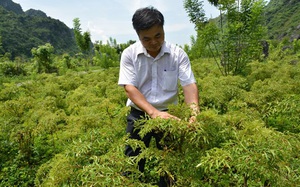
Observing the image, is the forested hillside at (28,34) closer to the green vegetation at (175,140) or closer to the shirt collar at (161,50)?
the green vegetation at (175,140)

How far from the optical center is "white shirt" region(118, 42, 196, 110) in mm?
1979

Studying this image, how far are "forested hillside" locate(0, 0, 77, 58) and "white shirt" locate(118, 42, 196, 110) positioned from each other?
41125 mm

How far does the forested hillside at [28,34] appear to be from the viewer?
142 ft

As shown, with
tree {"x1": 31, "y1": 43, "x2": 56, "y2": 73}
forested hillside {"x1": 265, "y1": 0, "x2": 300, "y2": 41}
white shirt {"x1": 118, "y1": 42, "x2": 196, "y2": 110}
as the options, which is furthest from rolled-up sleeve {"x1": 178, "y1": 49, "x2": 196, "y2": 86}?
forested hillside {"x1": 265, "y1": 0, "x2": 300, "y2": 41}

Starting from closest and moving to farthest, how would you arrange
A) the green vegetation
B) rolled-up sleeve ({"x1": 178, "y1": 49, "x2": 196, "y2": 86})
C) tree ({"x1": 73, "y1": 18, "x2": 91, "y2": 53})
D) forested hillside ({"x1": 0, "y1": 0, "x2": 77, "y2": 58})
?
the green vegetation < rolled-up sleeve ({"x1": 178, "y1": 49, "x2": 196, "y2": 86}) < tree ({"x1": 73, "y1": 18, "x2": 91, "y2": 53}) < forested hillside ({"x1": 0, "y1": 0, "x2": 77, "y2": 58})

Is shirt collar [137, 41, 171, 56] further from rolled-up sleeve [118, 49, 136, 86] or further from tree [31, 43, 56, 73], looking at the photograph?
tree [31, 43, 56, 73]

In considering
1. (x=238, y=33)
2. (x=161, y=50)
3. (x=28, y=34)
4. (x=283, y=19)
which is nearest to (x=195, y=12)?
(x=238, y=33)

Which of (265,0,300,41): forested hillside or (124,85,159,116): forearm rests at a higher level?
(265,0,300,41): forested hillside

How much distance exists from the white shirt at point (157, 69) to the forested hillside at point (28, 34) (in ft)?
135

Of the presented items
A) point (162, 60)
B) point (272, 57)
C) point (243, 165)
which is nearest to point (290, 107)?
point (162, 60)

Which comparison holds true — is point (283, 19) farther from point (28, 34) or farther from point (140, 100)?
point (140, 100)

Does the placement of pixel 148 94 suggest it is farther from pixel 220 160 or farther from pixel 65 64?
pixel 65 64

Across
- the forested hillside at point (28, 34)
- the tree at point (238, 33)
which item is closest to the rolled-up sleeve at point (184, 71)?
the tree at point (238, 33)

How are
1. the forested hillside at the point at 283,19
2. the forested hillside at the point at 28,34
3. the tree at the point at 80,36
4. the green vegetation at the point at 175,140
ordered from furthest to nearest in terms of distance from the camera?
the forested hillside at the point at 283,19 → the forested hillside at the point at 28,34 → the tree at the point at 80,36 → the green vegetation at the point at 175,140
